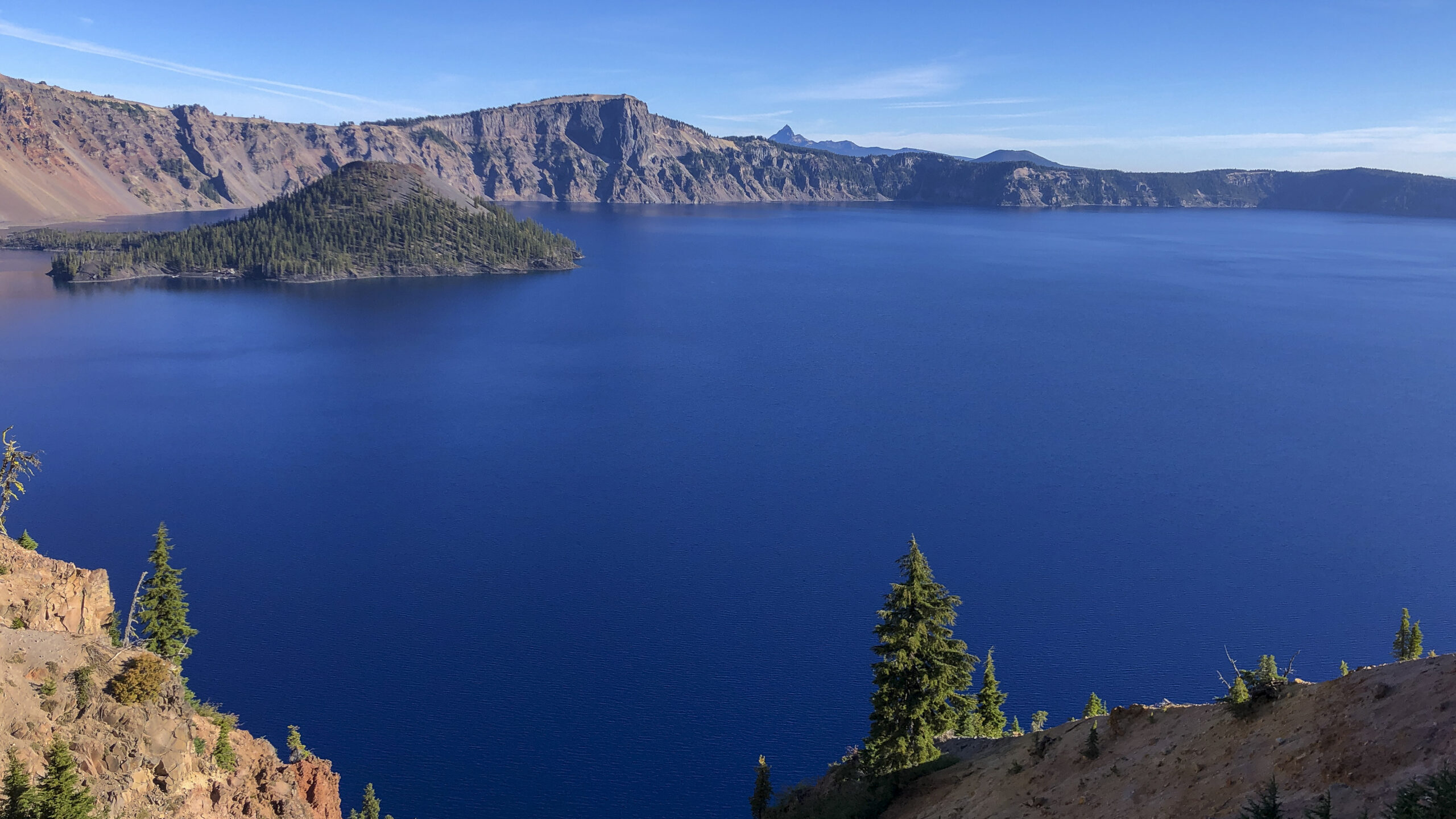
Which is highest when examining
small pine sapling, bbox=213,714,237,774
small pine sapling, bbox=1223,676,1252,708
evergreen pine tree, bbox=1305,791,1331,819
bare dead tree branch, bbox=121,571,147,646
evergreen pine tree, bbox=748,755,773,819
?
evergreen pine tree, bbox=1305,791,1331,819

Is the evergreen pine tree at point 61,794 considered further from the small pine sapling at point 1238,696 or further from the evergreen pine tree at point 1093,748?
the small pine sapling at point 1238,696

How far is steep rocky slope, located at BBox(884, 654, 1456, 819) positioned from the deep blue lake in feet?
79.9

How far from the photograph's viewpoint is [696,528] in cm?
8100

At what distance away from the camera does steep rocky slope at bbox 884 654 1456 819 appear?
20984mm

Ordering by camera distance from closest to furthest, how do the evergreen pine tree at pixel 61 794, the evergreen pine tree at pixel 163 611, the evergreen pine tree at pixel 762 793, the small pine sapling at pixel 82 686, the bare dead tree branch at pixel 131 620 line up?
1. the evergreen pine tree at pixel 61 794
2. the small pine sapling at pixel 82 686
3. the bare dead tree branch at pixel 131 620
4. the evergreen pine tree at pixel 762 793
5. the evergreen pine tree at pixel 163 611

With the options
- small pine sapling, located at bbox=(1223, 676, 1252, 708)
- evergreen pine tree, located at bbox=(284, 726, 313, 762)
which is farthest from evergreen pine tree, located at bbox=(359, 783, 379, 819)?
small pine sapling, located at bbox=(1223, 676, 1252, 708)

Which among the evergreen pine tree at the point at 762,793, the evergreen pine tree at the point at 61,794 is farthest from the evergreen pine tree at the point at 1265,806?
the evergreen pine tree at the point at 61,794

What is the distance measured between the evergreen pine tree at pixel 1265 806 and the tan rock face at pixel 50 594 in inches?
1601

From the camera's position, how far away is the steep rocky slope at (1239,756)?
20984mm

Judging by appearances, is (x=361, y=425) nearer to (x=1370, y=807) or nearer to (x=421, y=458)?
(x=421, y=458)

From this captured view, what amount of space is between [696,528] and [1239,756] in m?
58.5

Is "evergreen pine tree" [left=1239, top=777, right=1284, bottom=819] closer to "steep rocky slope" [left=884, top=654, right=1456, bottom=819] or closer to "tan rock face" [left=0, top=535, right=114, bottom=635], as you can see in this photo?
"steep rocky slope" [left=884, top=654, right=1456, bottom=819]

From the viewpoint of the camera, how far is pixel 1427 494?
8762cm

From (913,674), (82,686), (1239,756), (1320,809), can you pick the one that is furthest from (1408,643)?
(82,686)
